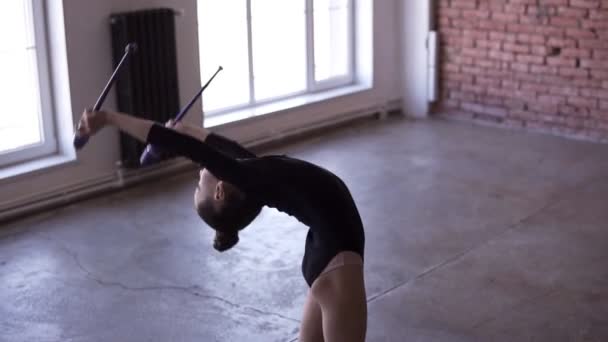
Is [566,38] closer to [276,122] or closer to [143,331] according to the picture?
[276,122]

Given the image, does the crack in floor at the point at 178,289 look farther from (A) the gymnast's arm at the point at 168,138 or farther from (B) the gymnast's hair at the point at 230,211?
(A) the gymnast's arm at the point at 168,138

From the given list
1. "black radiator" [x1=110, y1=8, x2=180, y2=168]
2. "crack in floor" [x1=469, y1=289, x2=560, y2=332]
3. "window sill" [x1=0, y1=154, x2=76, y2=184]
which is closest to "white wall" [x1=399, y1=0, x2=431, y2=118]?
"black radiator" [x1=110, y1=8, x2=180, y2=168]

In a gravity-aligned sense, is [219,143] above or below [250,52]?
above

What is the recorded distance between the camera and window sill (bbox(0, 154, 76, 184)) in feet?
18.6

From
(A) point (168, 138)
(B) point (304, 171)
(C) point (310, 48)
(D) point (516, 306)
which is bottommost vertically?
(D) point (516, 306)

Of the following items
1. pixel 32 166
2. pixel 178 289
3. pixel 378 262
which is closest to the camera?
pixel 178 289

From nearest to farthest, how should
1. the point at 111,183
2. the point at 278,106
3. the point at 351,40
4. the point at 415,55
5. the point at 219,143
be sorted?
the point at 219,143, the point at 111,183, the point at 278,106, the point at 351,40, the point at 415,55

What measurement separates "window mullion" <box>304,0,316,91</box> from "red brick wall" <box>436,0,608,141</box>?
1223mm

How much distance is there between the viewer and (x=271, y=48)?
7.42 metres

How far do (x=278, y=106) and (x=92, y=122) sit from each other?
4.57 m

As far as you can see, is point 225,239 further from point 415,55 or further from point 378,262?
point 415,55

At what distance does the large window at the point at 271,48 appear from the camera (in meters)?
6.98

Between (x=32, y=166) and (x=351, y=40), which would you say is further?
(x=351, y=40)

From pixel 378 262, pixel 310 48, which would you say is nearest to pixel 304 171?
pixel 378 262
